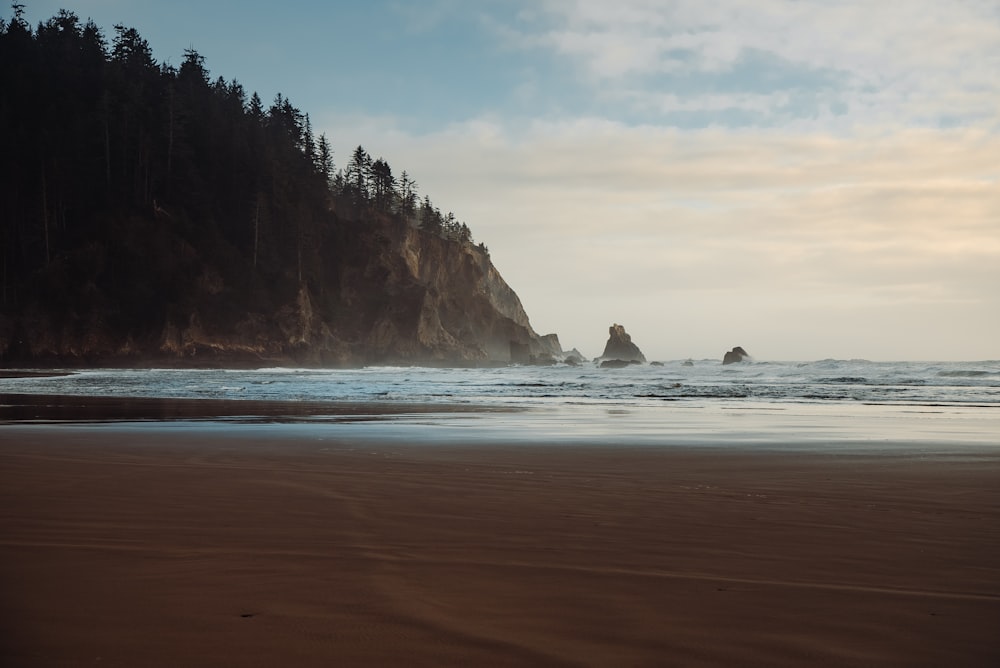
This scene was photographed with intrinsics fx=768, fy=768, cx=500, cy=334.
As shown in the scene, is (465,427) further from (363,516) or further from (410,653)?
(410,653)

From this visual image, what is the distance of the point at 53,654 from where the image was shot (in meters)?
2.34

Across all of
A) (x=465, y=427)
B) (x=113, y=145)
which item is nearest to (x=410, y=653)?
(x=465, y=427)

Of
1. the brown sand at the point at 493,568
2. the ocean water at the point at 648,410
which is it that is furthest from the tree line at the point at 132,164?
the brown sand at the point at 493,568

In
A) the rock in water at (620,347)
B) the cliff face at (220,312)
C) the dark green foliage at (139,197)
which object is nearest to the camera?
the cliff face at (220,312)

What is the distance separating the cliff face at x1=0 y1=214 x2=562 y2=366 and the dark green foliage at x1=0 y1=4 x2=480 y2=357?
0.52 ft

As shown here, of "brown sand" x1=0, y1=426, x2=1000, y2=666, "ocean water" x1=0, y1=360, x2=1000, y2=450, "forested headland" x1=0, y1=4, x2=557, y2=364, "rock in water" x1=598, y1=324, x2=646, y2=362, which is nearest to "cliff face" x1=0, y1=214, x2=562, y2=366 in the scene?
"forested headland" x1=0, y1=4, x2=557, y2=364

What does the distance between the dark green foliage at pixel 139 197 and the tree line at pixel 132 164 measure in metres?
0.13

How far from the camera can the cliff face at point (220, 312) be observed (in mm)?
50344

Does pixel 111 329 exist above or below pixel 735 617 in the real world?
above

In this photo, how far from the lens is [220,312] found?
5531cm

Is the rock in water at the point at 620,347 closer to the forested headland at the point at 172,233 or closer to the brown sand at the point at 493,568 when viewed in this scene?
the forested headland at the point at 172,233

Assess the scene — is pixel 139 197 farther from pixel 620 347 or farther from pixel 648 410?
pixel 620 347

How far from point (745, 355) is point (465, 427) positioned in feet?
255

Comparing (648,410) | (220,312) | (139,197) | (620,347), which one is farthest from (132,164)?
(620,347)
